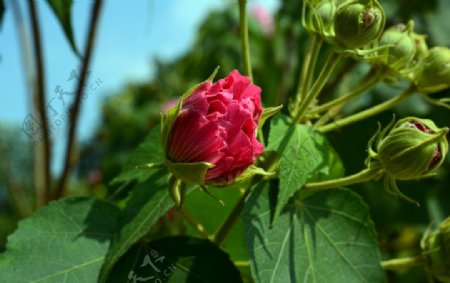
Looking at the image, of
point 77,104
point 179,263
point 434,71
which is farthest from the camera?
point 77,104

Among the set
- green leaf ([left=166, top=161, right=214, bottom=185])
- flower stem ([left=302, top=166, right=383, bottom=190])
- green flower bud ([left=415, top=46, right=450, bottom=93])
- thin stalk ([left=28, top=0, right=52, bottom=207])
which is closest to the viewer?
green leaf ([left=166, top=161, right=214, bottom=185])

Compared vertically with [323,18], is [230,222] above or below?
below

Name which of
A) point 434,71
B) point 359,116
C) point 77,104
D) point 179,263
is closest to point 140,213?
point 179,263

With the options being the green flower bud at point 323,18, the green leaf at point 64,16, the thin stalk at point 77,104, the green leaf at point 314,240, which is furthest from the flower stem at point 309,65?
the thin stalk at point 77,104

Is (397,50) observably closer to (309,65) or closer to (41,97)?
(309,65)

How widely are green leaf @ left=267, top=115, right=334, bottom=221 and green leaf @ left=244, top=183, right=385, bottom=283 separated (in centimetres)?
3

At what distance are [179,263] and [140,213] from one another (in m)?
0.07

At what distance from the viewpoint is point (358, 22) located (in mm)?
809

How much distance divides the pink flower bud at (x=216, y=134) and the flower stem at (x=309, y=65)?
0.53ft

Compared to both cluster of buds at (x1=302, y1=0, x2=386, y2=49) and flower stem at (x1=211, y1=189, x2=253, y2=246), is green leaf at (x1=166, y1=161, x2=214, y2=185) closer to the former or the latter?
flower stem at (x1=211, y1=189, x2=253, y2=246)

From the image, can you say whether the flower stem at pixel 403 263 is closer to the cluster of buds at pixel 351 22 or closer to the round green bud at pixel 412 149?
the round green bud at pixel 412 149

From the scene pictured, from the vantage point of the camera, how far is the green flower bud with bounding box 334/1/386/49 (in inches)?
32.0

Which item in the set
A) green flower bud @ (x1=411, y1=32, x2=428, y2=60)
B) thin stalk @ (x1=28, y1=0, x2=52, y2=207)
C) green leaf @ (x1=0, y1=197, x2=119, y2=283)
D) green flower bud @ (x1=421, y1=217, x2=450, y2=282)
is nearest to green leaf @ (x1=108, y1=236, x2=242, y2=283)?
green leaf @ (x1=0, y1=197, x2=119, y2=283)

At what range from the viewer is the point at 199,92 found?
721mm
